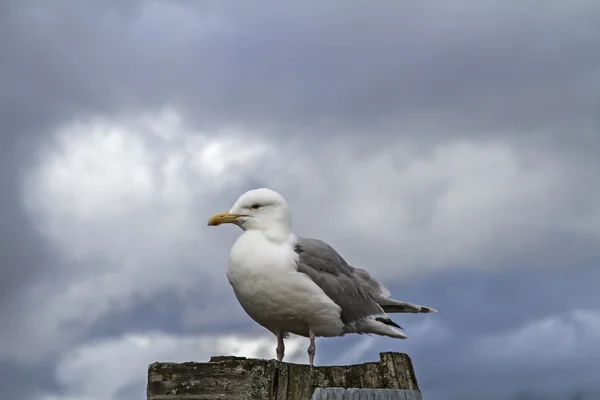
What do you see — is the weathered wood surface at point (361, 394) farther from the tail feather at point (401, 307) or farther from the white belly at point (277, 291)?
the tail feather at point (401, 307)

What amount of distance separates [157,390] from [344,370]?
165 centimetres

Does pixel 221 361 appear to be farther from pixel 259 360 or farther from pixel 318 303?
pixel 318 303

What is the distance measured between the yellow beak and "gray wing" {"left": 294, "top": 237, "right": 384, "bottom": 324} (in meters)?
0.93

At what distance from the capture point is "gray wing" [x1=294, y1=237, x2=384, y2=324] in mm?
9641

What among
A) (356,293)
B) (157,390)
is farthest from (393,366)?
(356,293)

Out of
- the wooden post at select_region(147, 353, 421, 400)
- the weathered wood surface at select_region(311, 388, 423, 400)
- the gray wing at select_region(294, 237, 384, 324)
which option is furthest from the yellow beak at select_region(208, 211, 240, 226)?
the weathered wood surface at select_region(311, 388, 423, 400)

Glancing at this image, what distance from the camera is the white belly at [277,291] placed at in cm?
918

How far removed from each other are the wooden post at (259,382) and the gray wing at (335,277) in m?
2.91

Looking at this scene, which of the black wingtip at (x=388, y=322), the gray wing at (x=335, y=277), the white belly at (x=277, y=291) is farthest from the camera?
the black wingtip at (x=388, y=322)

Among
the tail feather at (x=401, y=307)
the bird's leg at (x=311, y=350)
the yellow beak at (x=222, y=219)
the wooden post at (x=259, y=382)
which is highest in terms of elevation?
the yellow beak at (x=222, y=219)

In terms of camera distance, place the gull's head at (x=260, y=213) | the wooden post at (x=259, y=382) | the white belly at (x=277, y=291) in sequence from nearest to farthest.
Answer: the wooden post at (x=259, y=382), the white belly at (x=277, y=291), the gull's head at (x=260, y=213)

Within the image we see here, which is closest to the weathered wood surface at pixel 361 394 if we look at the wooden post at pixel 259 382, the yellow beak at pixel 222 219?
the wooden post at pixel 259 382

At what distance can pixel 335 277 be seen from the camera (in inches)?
393

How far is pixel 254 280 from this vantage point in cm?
923
